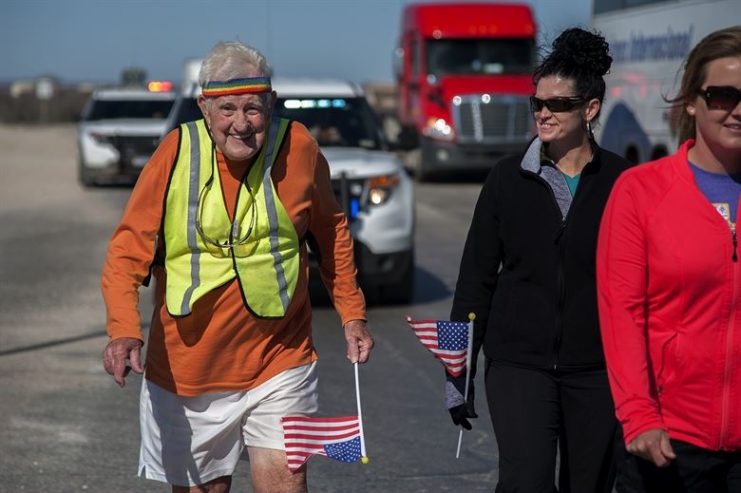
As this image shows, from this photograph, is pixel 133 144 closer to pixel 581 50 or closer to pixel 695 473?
pixel 581 50

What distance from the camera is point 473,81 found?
2700 cm

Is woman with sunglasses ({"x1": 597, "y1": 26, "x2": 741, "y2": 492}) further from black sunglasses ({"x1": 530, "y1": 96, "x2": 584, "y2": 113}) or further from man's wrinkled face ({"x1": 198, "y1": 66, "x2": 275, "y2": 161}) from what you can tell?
man's wrinkled face ({"x1": 198, "y1": 66, "x2": 275, "y2": 161})

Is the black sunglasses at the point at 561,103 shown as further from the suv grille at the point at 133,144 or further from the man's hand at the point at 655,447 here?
the suv grille at the point at 133,144

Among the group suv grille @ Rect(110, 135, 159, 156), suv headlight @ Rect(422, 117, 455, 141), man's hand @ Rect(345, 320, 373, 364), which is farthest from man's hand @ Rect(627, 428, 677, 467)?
suv headlight @ Rect(422, 117, 455, 141)

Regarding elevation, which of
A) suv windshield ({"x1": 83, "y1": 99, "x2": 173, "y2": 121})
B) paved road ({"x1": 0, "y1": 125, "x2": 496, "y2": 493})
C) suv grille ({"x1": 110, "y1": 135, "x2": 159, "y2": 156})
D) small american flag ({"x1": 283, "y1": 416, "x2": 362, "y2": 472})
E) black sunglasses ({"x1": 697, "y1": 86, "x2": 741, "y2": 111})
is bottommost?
suv grille ({"x1": 110, "y1": 135, "x2": 159, "y2": 156})

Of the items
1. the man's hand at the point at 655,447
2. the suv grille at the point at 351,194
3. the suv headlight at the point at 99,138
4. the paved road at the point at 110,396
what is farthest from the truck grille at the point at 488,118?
the man's hand at the point at 655,447

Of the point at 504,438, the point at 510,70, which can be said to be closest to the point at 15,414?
the point at 504,438

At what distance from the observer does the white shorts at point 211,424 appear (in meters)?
4.42

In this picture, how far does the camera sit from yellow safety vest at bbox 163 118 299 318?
14.1 ft

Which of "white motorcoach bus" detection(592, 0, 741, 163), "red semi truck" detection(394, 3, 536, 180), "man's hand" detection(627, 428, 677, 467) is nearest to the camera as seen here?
"man's hand" detection(627, 428, 677, 467)

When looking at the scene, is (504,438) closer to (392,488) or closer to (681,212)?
(681,212)

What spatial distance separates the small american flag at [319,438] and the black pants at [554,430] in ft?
1.50

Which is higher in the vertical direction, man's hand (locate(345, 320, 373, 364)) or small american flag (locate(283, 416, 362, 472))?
man's hand (locate(345, 320, 373, 364))

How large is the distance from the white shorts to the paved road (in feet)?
6.17
